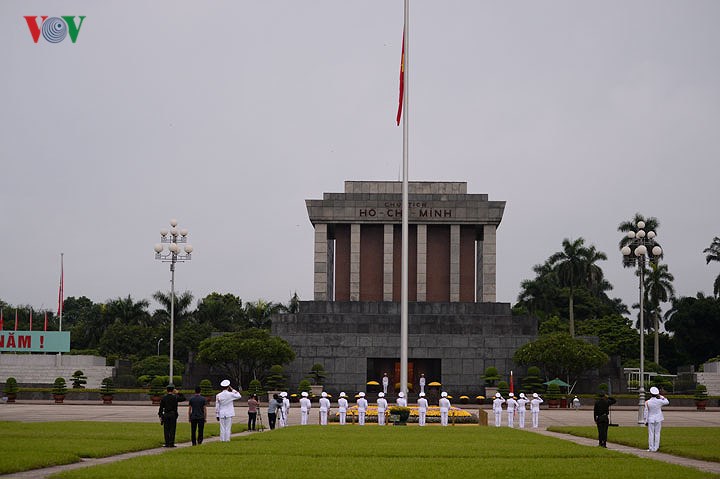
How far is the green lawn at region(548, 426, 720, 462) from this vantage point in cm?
2412

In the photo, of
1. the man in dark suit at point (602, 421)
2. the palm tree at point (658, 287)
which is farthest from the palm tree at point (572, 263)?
the man in dark suit at point (602, 421)

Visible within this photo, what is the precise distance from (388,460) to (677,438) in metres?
12.0

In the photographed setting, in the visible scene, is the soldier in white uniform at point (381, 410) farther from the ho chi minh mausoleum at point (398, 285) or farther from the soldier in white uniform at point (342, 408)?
the ho chi minh mausoleum at point (398, 285)

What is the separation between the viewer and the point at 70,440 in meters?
25.4

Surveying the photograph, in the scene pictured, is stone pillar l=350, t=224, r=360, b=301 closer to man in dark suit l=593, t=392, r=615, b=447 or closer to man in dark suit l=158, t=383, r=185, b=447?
man in dark suit l=593, t=392, r=615, b=447

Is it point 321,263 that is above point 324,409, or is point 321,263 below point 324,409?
above

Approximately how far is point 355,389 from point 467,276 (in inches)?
511

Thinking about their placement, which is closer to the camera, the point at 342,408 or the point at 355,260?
the point at 342,408

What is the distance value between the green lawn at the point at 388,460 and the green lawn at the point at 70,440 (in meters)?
1.51

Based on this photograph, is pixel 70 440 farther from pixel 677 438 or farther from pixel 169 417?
pixel 677 438

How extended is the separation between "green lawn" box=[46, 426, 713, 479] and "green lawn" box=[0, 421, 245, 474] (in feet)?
4.94

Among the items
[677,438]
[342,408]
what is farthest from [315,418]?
[677,438]

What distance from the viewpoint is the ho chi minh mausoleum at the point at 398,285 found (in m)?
61.1

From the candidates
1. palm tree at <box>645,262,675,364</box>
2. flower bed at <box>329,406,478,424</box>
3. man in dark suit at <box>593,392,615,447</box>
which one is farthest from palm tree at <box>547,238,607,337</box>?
man in dark suit at <box>593,392,615,447</box>
